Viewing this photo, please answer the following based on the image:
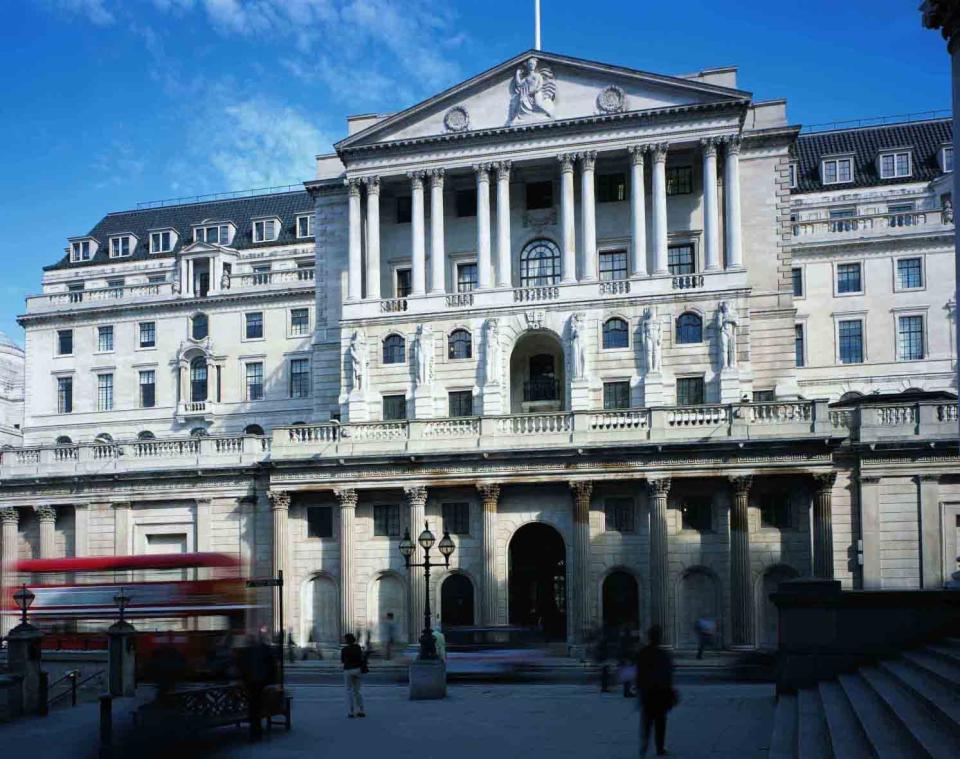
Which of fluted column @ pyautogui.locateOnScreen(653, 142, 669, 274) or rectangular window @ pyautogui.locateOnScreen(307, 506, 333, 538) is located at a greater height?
fluted column @ pyautogui.locateOnScreen(653, 142, 669, 274)

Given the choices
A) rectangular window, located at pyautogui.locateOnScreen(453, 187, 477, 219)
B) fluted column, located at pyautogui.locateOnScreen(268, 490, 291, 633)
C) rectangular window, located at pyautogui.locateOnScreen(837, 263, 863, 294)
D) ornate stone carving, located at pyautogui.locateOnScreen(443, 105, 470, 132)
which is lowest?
fluted column, located at pyautogui.locateOnScreen(268, 490, 291, 633)

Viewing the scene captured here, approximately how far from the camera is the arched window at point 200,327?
268 feet

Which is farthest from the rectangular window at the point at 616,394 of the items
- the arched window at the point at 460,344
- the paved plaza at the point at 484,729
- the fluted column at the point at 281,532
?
the paved plaza at the point at 484,729

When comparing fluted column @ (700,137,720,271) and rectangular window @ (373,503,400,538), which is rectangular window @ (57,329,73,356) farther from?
fluted column @ (700,137,720,271)

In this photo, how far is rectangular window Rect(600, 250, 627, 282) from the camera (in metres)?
58.2

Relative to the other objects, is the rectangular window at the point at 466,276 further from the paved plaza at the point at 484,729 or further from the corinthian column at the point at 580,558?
the paved plaza at the point at 484,729

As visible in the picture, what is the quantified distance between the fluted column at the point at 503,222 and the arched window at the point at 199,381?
30054mm

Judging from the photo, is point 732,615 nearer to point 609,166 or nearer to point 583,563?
point 583,563

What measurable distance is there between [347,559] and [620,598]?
12063mm

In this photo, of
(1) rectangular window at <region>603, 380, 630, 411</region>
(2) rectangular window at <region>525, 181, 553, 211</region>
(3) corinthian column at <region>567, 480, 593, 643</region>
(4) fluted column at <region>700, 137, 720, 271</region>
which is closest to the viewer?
(3) corinthian column at <region>567, 480, 593, 643</region>

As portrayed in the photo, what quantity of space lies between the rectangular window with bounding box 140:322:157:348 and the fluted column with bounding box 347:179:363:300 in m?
27.1

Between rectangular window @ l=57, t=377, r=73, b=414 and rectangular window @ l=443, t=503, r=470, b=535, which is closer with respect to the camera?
rectangular window @ l=443, t=503, r=470, b=535

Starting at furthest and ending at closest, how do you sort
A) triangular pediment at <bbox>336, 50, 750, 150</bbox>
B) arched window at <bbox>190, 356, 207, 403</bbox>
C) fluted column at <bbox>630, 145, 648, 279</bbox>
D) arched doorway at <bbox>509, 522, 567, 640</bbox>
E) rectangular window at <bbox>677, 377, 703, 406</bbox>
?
1. arched window at <bbox>190, 356, 207, 403</bbox>
2. fluted column at <bbox>630, 145, 648, 279</bbox>
3. triangular pediment at <bbox>336, 50, 750, 150</bbox>
4. rectangular window at <bbox>677, 377, 703, 406</bbox>
5. arched doorway at <bbox>509, 522, 567, 640</bbox>

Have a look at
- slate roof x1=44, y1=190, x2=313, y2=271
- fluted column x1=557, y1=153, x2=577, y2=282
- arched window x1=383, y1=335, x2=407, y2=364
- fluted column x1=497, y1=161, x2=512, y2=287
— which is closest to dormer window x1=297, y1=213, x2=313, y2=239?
slate roof x1=44, y1=190, x2=313, y2=271
